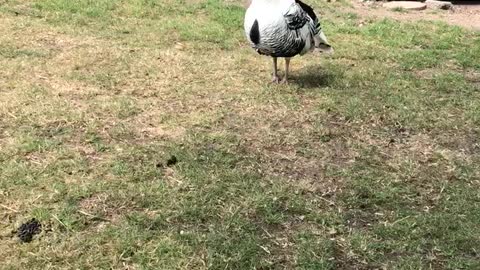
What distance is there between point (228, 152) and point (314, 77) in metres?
1.86

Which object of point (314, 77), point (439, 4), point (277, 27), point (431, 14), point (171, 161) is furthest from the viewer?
point (439, 4)

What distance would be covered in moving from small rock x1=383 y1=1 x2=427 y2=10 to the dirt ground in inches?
3.2

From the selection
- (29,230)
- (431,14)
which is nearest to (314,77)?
(29,230)

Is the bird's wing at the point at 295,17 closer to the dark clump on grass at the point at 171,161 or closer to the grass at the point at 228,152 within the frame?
the grass at the point at 228,152

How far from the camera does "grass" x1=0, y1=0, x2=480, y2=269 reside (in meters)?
3.12

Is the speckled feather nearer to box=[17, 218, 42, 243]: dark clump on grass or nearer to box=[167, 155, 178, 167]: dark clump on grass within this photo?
box=[167, 155, 178, 167]: dark clump on grass

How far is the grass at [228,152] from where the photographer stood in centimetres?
312

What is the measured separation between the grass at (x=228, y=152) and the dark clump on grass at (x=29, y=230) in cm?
4

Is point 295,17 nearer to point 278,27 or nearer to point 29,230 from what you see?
point 278,27

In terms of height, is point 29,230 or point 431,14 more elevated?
point 29,230

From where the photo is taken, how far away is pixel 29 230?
10.2 ft

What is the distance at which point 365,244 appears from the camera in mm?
3154

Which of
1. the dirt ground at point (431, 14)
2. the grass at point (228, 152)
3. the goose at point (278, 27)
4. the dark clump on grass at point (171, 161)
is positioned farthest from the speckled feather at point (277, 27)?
the dirt ground at point (431, 14)

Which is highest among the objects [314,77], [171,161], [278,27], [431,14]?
[278,27]
